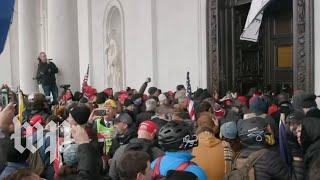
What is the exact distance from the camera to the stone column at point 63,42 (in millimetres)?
15102

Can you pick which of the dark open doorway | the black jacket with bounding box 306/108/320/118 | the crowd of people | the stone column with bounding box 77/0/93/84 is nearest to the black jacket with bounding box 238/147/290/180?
the crowd of people

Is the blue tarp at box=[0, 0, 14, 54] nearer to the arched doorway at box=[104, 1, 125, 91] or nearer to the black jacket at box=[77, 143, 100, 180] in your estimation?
the black jacket at box=[77, 143, 100, 180]

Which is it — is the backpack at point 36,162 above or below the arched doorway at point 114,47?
below

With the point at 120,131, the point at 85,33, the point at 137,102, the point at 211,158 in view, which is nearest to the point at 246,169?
the point at 211,158

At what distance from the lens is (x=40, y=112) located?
839cm

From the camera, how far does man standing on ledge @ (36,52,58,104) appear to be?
14.6 m

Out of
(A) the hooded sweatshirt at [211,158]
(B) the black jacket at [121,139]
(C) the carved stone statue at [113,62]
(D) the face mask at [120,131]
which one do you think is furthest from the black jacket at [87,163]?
(C) the carved stone statue at [113,62]

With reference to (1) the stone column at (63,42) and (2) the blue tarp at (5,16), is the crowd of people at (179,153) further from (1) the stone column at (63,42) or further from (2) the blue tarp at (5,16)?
(1) the stone column at (63,42)

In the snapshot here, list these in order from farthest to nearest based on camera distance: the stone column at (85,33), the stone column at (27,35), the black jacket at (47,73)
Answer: the stone column at (85,33) < the stone column at (27,35) < the black jacket at (47,73)

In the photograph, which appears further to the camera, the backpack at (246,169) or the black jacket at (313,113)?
the black jacket at (313,113)

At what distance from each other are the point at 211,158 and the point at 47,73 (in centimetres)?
1061

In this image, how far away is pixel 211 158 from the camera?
187 inches

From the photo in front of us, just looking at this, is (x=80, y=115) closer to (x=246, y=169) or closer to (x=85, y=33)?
(x=246, y=169)

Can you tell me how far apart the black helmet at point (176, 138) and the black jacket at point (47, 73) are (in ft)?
35.5
